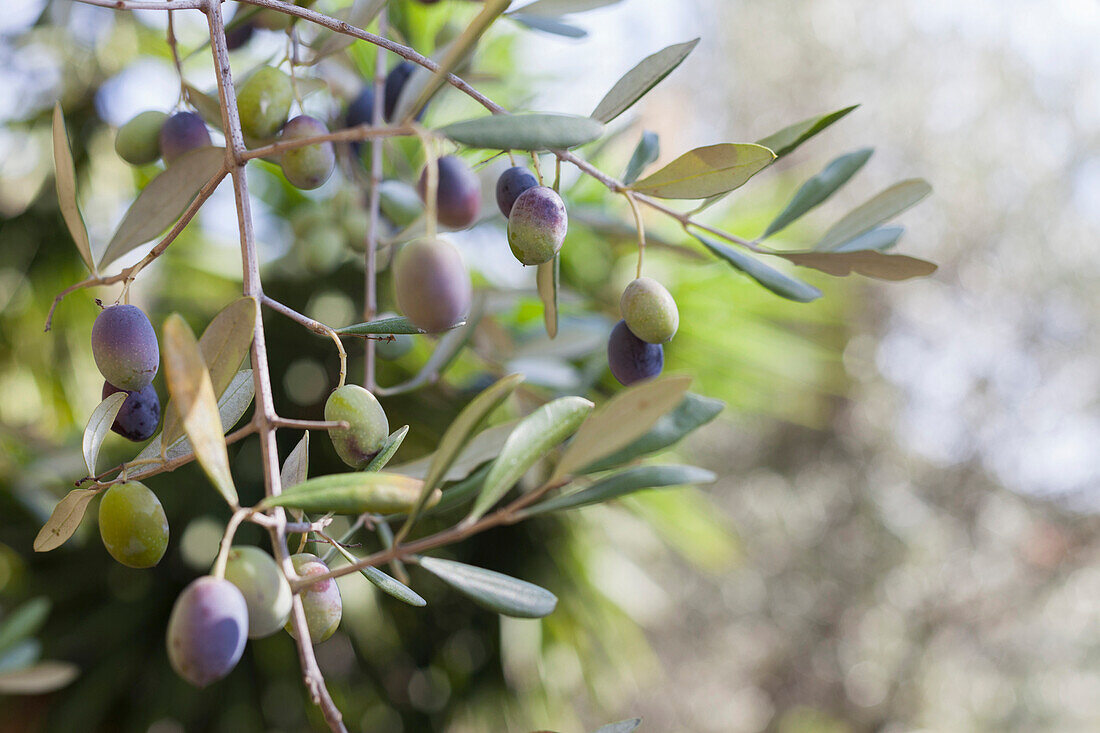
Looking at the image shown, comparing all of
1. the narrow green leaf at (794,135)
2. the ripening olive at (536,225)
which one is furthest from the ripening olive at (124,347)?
the narrow green leaf at (794,135)

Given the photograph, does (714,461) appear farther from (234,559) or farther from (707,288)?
(234,559)

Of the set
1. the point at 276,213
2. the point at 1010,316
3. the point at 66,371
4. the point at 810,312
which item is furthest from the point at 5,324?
the point at 1010,316

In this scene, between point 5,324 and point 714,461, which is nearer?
point 5,324

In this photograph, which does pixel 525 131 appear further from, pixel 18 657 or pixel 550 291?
pixel 18 657

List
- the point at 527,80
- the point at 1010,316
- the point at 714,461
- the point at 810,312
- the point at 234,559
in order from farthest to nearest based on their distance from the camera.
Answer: the point at 714,461 < the point at 1010,316 < the point at 810,312 < the point at 527,80 < the point at 234,559

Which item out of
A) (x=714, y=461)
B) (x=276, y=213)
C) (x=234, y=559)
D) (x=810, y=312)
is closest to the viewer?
(x=234, y=559)

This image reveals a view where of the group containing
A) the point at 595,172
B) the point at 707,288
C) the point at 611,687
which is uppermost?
the point at 595,172

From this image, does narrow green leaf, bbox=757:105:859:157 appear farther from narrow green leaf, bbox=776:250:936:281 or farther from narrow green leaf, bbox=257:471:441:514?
narrow green leaf, bbox=257:471:441:514

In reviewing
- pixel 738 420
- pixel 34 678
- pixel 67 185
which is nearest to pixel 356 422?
pixel 67 185
